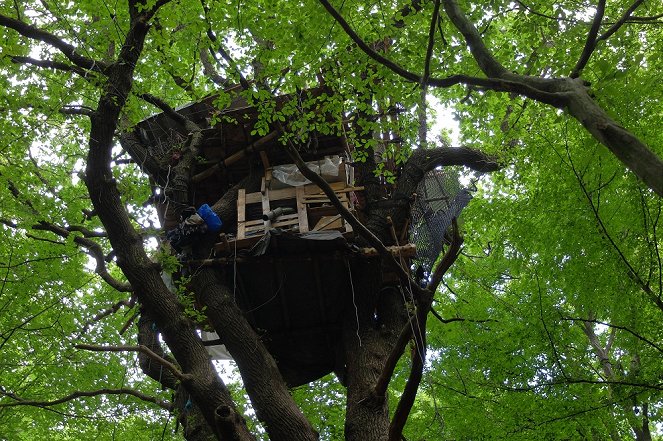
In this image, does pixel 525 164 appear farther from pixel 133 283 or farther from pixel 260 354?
pixel 133 283

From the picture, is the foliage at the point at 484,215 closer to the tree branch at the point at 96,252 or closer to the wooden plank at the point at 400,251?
the tree branch at the point at 96,252

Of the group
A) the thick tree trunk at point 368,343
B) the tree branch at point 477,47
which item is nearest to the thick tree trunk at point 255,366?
the thick tree trunk at point 368,343

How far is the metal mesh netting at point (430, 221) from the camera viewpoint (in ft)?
26.8

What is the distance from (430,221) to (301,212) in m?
1.92

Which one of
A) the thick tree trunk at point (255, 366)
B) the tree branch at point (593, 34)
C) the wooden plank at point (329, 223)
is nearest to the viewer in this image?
the tree branch at point (593, 34)

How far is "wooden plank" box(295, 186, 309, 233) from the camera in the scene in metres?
7.77

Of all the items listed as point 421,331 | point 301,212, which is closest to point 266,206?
point 301,212

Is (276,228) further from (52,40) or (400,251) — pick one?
(52,40)

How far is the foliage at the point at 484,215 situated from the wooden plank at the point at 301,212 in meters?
0.82

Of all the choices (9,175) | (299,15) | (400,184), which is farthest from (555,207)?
(9,175)

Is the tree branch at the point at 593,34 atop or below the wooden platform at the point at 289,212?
below

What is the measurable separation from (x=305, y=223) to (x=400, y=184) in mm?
1639

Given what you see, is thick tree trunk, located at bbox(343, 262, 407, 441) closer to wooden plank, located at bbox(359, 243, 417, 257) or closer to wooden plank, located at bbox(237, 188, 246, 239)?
wooden plank, located at bbox(359, 243, 417, 257)

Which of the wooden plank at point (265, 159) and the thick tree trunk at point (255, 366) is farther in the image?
the wooden plank at point (265, 159)
